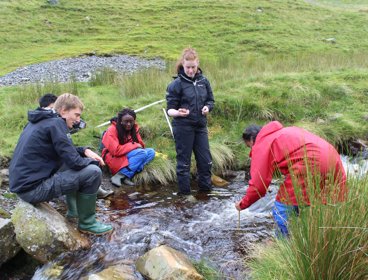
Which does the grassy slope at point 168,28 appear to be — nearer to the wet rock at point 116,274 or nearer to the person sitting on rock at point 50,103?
the person sitting on rock at point 50,103

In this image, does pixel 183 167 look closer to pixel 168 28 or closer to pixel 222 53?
pixel 222 53

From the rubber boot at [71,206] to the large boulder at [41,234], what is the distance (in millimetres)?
619

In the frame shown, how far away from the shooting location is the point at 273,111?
392 inches

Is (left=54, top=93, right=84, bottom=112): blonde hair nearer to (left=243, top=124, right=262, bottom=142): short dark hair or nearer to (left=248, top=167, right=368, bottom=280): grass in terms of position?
(left=243, top=124, right=262, bottom=142): short dark hair

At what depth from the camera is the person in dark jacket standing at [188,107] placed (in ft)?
20.9

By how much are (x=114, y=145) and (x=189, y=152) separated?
150 cm

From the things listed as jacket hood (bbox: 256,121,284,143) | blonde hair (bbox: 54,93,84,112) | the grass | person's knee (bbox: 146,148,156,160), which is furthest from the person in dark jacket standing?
the grass

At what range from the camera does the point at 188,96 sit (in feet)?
21.3

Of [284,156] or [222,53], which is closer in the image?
[284,156]

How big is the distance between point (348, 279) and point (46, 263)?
3334mm

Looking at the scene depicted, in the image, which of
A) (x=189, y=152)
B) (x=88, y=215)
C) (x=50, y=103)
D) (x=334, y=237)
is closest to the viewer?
(x=334, y=237)

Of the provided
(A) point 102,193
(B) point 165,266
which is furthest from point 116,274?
(A) point 102,193

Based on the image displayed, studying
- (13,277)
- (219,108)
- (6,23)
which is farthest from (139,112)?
(6,23)

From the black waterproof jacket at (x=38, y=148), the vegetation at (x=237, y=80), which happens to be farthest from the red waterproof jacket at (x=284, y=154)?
the black waterproof jacket at (x=38, y=148)
